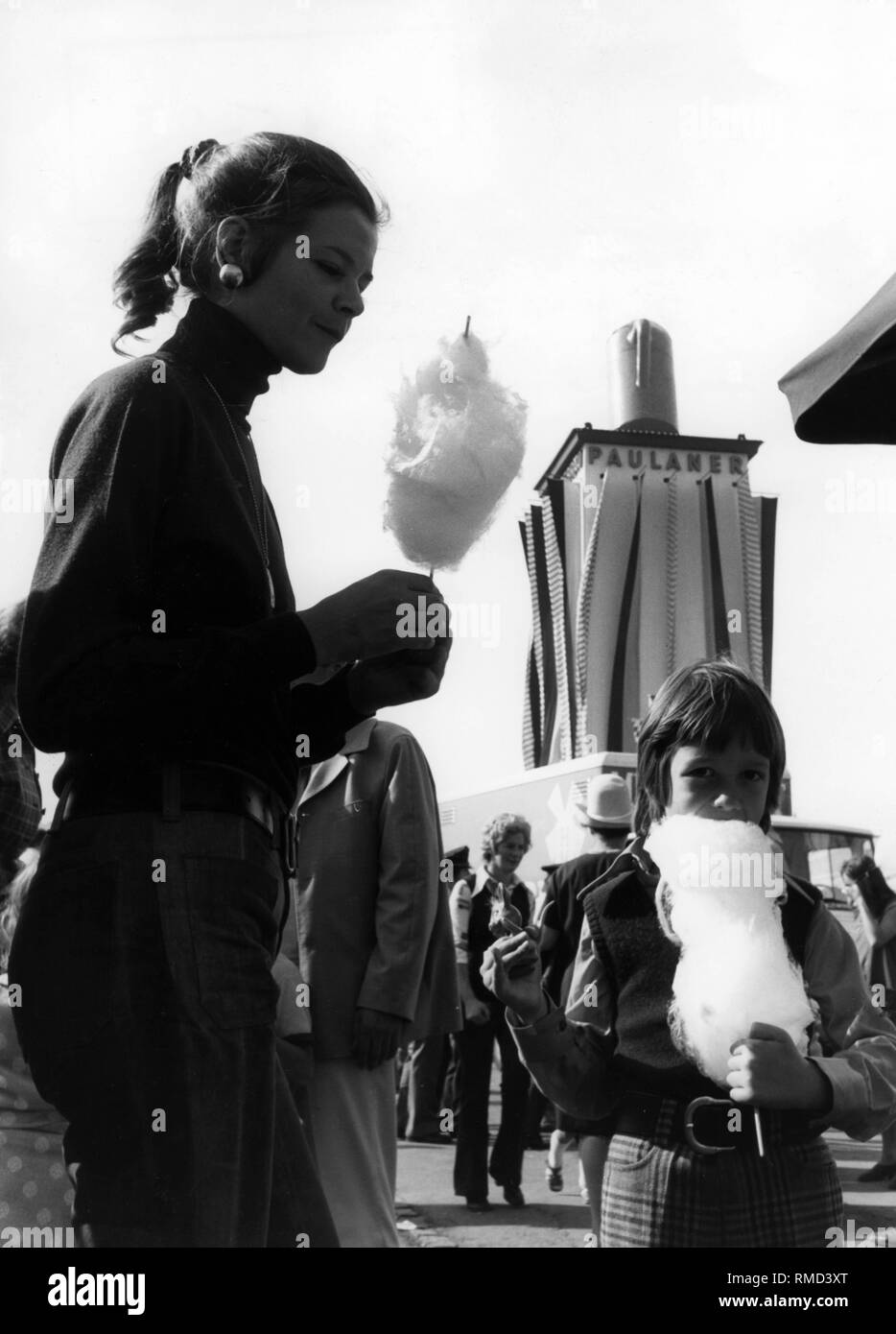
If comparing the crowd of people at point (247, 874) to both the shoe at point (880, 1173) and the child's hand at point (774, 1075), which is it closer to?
the child's hand at point (774, 1075)

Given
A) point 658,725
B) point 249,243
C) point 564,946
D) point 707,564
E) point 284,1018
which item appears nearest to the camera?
point 249,243

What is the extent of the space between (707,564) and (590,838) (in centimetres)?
1967

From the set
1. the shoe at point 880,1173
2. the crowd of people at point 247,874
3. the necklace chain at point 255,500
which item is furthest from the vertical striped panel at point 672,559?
the necklace chain at point 255,500

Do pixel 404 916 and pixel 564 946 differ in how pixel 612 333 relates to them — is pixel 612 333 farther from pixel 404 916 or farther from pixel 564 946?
pixel 564 946

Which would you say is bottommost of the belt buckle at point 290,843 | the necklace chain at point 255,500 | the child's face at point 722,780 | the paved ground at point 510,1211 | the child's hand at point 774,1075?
the paved ground at point 510,1211

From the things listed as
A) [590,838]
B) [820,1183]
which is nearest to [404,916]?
[820,1183]

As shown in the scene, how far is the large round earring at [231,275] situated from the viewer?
5.57 feet

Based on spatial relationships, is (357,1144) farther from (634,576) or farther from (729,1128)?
(634,576)

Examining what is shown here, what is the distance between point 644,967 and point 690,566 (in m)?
24.2

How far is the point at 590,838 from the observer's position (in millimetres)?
4672

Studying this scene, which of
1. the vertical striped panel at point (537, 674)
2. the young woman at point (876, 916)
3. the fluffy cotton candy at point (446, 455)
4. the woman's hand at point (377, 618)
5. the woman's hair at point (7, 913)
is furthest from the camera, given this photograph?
A: the vertical striped panel at point (537, 674)

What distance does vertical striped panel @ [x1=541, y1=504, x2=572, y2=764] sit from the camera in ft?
128

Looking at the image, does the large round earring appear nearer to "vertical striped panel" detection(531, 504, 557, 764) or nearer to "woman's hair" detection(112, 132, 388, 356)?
"woman's hair" detection(112, 132, 388, 356)

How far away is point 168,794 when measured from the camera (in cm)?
145
